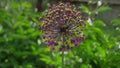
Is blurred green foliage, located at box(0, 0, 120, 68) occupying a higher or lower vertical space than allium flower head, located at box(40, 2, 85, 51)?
lower

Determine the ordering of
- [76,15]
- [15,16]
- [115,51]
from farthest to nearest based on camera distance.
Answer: [15,16] → [115,51] → [76,15]

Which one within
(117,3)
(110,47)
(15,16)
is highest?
(110,47)

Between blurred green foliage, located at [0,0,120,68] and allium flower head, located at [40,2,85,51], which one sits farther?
blurred green foliage, located at [0,0,120,68]

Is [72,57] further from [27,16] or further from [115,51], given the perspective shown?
[27,16]

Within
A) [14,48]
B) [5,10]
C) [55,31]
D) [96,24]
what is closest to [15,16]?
[5,10]
